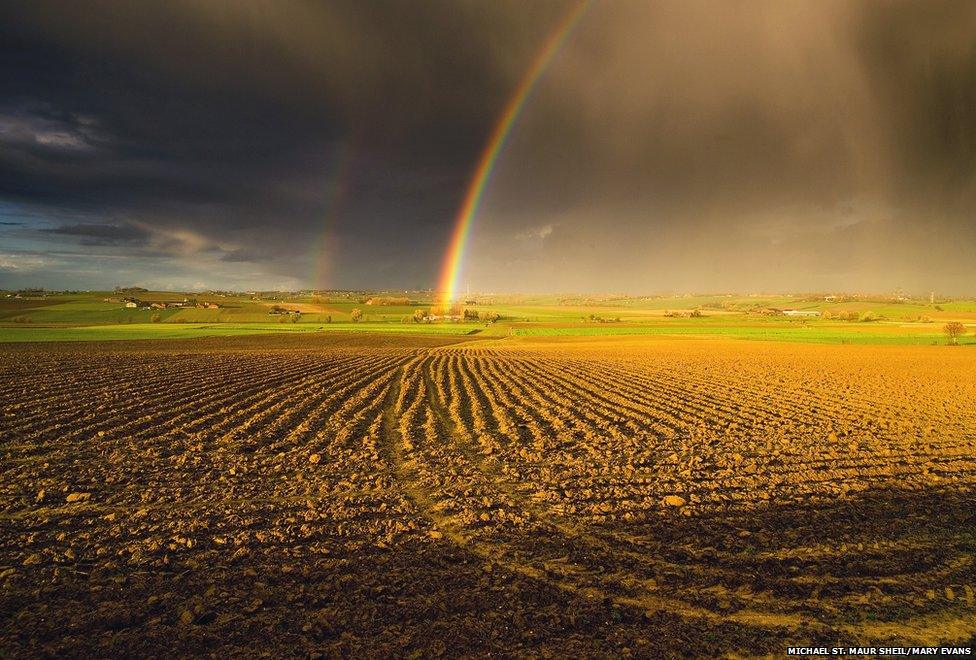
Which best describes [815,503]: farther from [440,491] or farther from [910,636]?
[440,491]

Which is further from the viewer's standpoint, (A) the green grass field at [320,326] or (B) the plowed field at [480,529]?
(A) the green grass field at [320,326]

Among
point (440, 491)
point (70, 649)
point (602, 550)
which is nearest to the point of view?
point (70, 649)

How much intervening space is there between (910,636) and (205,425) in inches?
Result: 693

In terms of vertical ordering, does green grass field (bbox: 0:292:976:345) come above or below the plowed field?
above

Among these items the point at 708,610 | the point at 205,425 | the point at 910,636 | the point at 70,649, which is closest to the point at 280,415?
the point at 205,425

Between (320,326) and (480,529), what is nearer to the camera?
(480,529)

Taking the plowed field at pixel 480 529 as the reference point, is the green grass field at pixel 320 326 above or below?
above

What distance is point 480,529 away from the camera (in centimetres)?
818

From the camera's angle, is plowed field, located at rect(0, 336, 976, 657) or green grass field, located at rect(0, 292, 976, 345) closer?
plowed field, located at rect(0, 336, 976, 657)

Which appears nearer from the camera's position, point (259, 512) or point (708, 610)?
point (708, 610)

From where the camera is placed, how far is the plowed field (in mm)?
5312

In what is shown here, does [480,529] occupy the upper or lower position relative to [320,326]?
lower

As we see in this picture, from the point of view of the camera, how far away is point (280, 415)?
17594 mm

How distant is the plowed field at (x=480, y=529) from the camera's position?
531 cm
